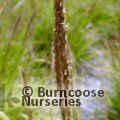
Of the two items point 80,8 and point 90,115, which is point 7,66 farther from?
point 80,8

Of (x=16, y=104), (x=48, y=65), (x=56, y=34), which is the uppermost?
(x=48, y=65)

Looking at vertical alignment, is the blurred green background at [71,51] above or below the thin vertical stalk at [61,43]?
above

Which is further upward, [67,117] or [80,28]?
[80,28]

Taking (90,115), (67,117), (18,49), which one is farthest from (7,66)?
(67,117)

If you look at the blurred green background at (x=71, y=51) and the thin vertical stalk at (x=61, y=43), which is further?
the blurred green background at (x=71, y=51)

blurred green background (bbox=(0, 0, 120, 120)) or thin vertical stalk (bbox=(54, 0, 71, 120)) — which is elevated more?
blurred green background (bbox=(0, 0, 120, 120))

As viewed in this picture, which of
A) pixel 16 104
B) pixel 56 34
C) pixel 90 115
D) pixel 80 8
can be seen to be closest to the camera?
pixel 56 34

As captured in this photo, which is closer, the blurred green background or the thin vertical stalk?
the thin vertical stalk

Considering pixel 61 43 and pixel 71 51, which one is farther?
pixel 71 51
